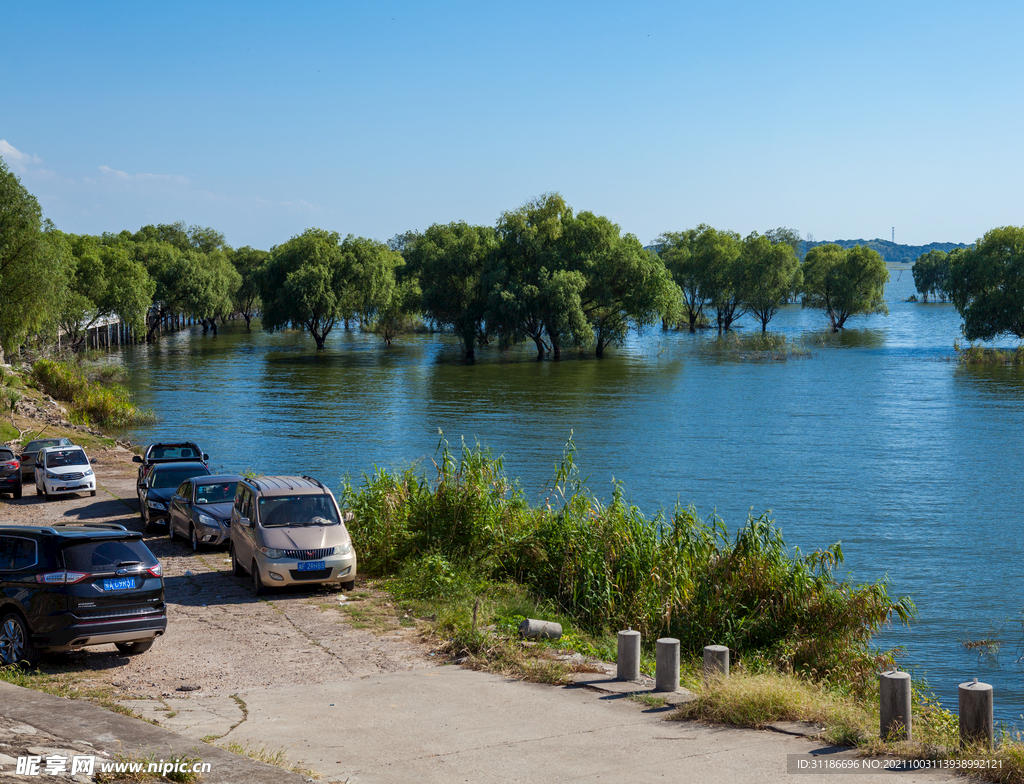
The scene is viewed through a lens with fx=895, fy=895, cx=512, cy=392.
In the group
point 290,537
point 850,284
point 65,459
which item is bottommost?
point 65,459

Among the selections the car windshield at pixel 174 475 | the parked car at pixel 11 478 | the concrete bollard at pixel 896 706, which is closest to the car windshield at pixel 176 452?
the car windshield at pixel 174 475

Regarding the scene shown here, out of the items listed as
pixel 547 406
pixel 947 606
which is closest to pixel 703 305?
pixel 547 406

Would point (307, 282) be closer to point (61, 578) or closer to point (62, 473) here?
point (62, 473)

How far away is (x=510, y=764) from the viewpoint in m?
8.65

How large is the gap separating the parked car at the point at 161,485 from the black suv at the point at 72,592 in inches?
459

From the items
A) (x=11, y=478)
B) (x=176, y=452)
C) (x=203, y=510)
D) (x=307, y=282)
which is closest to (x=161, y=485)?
(x=203, y=510)

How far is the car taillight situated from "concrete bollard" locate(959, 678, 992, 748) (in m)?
10.4

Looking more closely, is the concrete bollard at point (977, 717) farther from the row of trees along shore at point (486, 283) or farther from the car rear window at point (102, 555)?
the row of trees along shore at point (486, 283)

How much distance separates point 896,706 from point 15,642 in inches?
428

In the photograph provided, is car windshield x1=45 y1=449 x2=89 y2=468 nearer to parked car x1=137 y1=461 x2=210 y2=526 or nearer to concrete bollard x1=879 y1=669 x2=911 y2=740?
parked car x1=137 y1=461 x2=210 y2=526

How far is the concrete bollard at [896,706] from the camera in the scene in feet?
29.1

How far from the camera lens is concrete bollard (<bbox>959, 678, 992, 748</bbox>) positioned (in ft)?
→ 27.3

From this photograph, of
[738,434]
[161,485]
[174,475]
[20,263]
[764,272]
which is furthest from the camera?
[764,272]

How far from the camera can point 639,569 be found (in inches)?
655
